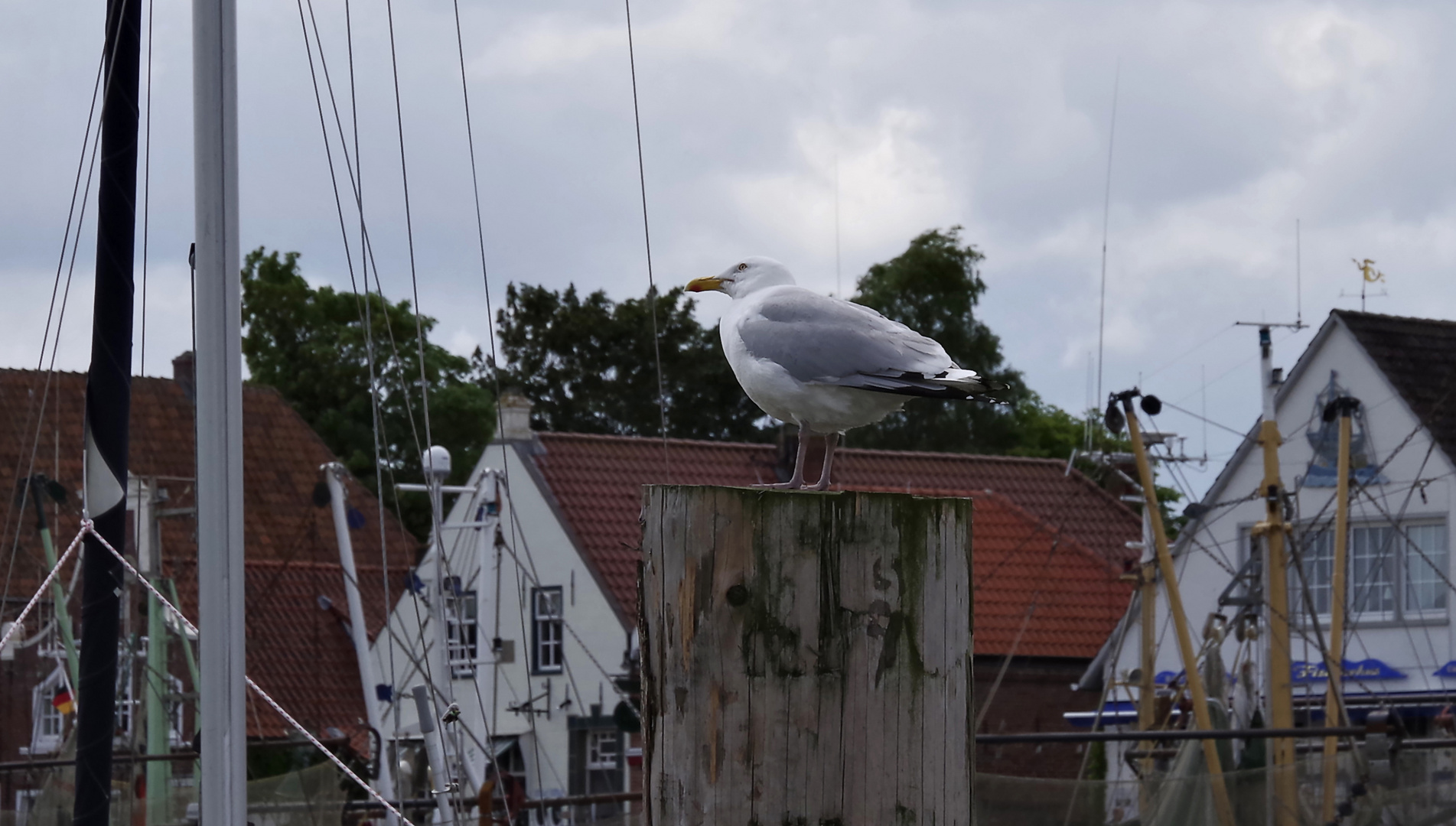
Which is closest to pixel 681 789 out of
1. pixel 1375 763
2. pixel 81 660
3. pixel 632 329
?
pixel 81 660

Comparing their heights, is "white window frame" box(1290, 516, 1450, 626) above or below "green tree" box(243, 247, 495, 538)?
below

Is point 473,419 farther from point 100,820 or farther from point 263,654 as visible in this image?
point 100,820

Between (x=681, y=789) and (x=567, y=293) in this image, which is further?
(x=567, y=293)

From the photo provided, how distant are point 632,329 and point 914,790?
148 ft

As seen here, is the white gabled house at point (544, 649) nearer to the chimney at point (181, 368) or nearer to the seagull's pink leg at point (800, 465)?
the chimney at point (181, 368)

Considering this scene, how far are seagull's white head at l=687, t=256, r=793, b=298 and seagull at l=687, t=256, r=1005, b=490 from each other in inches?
12.5

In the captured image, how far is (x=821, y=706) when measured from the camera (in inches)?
122

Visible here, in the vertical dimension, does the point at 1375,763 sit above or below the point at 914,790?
below

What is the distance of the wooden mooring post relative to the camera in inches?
122

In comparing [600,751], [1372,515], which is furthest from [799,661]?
[600,751]

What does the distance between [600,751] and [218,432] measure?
24.9 m

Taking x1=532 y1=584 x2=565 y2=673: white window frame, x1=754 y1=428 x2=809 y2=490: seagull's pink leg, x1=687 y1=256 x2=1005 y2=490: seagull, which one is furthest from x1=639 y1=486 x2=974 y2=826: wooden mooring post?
x1=532 y1=584 x2=565 y2=673: white window frame

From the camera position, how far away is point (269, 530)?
35.3 m

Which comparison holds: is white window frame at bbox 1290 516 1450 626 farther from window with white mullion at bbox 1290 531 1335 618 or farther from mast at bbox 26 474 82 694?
mast at bbox 26 474 82 694
